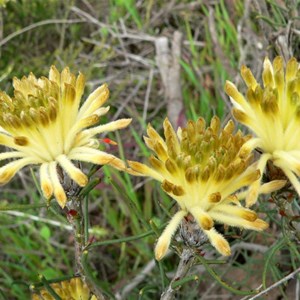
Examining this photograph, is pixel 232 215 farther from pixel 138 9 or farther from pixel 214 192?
pixel 138 9

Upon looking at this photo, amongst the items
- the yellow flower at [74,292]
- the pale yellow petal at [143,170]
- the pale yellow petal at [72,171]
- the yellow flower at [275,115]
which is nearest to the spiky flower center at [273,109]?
the yellow flower at [275,115]

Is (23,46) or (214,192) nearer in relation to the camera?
(214,192)

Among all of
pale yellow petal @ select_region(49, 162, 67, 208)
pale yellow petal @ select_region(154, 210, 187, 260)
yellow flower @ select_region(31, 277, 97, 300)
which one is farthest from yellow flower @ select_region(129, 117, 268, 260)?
yellow flower @ select_region(31, 277, 97, 300)

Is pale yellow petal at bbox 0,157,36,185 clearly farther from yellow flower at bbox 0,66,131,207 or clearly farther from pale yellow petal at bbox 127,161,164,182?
pale yellow petal at bbox 127,161,164,182

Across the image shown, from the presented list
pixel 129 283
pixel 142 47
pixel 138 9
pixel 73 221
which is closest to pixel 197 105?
pixel 142 47

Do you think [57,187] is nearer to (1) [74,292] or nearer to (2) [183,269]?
(2) [183,269]
